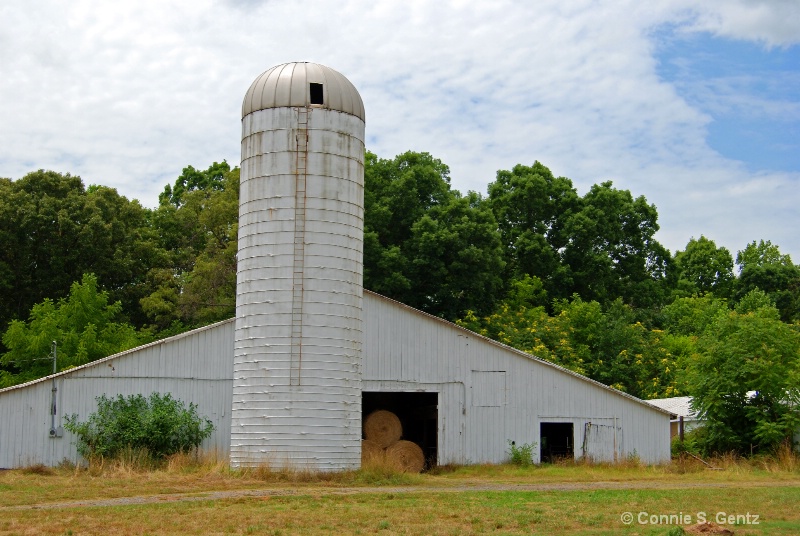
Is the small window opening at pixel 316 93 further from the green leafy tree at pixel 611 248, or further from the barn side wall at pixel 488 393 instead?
the green leafy tree at pixel 611 248

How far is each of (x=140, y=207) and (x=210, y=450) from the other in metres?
25.7

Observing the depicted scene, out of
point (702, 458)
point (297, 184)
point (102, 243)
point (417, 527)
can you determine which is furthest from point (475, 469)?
point (102, 243)

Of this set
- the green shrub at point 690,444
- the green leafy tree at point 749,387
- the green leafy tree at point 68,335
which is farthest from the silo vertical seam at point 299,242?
the green leafy tree at point 68,335

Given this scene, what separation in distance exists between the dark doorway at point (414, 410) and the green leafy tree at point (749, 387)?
8.23 metres

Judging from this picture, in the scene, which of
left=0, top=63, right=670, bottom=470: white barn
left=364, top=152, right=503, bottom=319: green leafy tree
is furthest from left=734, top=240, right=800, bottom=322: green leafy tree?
left=0, top=63, right=670, bottom=470: white barn

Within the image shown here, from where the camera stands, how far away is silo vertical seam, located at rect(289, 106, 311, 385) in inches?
883

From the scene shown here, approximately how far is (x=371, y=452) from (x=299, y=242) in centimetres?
648

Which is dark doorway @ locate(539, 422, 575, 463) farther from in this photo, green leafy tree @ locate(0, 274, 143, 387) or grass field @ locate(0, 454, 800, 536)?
green leafy tree @ locate(0, 274, 143, 387)

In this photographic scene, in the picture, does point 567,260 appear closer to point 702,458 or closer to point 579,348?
point 579,348

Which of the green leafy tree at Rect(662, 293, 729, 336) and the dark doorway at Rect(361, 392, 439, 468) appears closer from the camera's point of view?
the dark doorway at Rect(361, 392, 439, 468)

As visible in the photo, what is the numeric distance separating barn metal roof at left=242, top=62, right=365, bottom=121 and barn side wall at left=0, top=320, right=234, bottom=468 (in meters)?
7.39

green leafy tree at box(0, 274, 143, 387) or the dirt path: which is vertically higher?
green leafy tree at box(0, 274, 143, 387)

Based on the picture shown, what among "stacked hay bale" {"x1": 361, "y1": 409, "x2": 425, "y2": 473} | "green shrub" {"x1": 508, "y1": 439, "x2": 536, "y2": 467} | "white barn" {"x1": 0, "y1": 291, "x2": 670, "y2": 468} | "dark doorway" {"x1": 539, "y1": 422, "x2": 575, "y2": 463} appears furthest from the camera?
"dark doorway" {"x1": 539, "y1": 422, "x2": 575, "y2": 463}

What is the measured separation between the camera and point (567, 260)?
2196 inches
